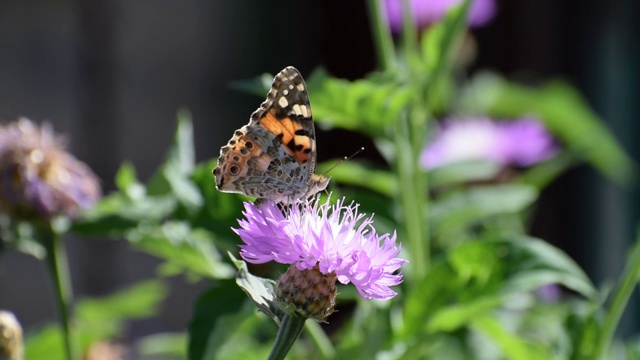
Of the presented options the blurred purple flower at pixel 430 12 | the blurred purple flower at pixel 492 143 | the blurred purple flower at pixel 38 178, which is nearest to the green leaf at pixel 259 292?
the blurred purple flower at pixel 38 178

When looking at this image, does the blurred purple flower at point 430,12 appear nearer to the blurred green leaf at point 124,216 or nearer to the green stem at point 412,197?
the green stem at point 412,197

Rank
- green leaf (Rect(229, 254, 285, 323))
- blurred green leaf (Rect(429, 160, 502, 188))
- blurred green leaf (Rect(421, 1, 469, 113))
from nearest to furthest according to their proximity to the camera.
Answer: green leaf (Rect(229, 254, 285, 323)) < blurred green leaf (Rect(421, 1, 469, 113)) < blurred green leaf (Rect(429, 160, 502, 188))

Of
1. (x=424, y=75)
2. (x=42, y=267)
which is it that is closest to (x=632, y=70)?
(x=42, y=267)

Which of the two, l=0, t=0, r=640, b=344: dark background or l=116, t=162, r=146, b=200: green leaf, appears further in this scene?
l=0, t=0, r=640, b=344: dark background

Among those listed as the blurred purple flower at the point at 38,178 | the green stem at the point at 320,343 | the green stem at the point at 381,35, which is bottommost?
the green stem at the point at 320,343

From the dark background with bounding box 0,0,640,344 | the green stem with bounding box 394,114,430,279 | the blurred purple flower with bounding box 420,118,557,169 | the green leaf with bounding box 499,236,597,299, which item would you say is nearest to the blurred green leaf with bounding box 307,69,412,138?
the green stem with bounding box 394,114,430,279

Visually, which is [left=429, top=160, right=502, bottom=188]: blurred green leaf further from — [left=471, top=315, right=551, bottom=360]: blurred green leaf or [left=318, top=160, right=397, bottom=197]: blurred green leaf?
[left=471, top=315, right=551, bottom=360]: blurred green leaf

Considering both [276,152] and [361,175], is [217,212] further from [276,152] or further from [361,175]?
[361,175]
